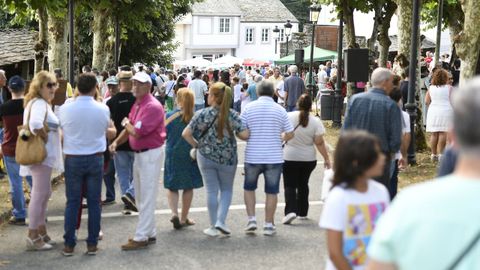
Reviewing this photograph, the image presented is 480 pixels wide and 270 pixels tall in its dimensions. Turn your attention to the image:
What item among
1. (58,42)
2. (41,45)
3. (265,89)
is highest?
(58,42)

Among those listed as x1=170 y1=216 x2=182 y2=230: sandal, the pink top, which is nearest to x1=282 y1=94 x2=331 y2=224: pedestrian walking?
x1=170 y1=216 x2=182 y2=230: sandal

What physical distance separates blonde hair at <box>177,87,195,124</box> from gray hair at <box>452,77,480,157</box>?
6831mm

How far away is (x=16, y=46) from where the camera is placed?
3341cm

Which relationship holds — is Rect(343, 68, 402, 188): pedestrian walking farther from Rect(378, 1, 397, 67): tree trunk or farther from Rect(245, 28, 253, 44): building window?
Rect(245, 28, 253, 44): building window

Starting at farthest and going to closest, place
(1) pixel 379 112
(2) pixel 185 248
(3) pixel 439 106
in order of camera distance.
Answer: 1. (3) pixel 439 106
2. (2) pixel 185 248
3. (1) pixel 379 112

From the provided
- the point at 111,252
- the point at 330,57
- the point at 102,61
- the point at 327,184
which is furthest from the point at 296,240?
the point at 330,57

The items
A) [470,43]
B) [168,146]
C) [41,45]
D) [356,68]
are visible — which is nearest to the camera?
[168,146]

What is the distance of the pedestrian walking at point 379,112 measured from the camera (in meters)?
7.66

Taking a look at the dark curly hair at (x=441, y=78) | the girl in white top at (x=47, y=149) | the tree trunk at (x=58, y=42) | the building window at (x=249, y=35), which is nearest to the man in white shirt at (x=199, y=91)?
the tree trunk at (x=58, y=42)

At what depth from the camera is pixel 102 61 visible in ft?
91.4

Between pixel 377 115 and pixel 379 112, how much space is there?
3 cm

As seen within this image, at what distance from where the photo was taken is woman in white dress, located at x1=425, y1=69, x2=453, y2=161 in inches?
526

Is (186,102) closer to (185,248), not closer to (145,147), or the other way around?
(145,147)

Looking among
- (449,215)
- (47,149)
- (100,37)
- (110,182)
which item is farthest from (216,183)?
(100,37)
